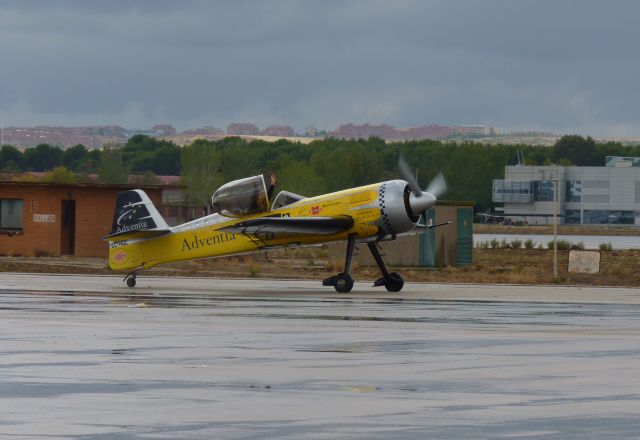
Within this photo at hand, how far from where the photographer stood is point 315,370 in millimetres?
15734

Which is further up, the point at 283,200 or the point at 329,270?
the point at 283,200

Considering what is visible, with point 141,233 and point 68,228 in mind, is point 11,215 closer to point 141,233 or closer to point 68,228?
point 68,228

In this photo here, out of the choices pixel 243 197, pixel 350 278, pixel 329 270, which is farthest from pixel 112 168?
pixel 350 278

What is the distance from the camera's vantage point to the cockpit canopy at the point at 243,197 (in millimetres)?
34594

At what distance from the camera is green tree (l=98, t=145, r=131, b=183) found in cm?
16225

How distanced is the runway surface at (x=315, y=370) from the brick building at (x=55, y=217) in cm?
2510

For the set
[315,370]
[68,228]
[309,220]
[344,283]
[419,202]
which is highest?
[419,202]

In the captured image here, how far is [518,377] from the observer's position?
15.2 meters

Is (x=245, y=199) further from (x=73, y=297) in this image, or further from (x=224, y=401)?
(x=224, y=401)

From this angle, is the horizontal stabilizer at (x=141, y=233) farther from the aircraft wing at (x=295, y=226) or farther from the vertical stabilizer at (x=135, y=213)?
the aircraft wing at (x=295, y=226)

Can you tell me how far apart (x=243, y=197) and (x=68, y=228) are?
22211 mm

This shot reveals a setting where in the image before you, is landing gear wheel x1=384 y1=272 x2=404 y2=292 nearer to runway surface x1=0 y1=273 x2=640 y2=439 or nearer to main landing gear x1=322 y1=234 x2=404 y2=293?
main landing gear x1=322 y1=234 x2=404 y2=293

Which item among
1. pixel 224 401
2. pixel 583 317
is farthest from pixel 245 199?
pixel 224 401

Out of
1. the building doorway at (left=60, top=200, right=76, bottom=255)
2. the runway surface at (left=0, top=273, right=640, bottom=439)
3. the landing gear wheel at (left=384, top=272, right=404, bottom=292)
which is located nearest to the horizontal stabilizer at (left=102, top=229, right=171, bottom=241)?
the landing gear wheel at (left=384, top=272, right=404, bottom=292)
